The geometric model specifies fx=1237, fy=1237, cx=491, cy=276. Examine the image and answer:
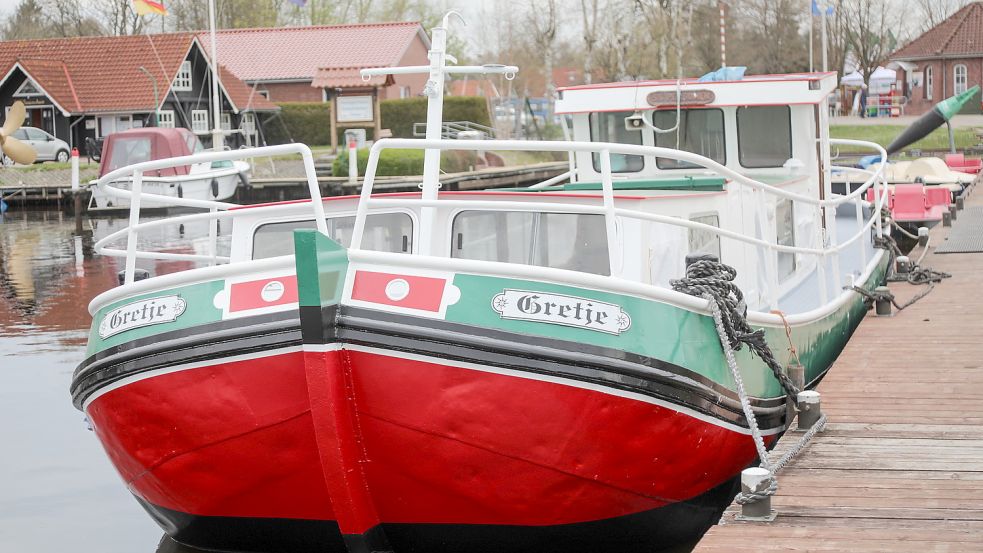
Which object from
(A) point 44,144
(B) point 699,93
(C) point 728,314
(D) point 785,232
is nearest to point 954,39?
(A) point 44,144

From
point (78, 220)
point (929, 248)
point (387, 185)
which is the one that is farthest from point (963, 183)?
point (78, 220)

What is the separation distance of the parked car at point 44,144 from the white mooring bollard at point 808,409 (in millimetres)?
40143

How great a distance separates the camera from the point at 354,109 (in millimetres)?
40688

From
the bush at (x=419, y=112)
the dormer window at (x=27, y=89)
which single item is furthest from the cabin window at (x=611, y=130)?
the dormer window at (x=27, y=89)

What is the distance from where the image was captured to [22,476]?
8602 millimetres

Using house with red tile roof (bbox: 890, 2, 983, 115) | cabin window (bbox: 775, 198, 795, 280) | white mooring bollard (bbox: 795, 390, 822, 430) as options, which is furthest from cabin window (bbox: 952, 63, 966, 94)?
white mooring bollard (bbox: 795, 390, 822, 430)

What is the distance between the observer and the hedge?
46.2 metres

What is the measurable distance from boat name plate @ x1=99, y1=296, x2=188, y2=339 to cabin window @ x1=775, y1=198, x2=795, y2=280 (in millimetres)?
4870

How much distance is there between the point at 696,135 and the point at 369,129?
34.8 metres

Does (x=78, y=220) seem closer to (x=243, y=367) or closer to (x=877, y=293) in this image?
(x=877, y=293)

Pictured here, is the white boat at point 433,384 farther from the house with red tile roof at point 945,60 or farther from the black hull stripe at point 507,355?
the house with red tile roof at point 945,60

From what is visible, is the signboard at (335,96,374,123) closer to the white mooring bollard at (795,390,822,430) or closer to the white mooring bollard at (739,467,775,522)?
Answer: the white mooring bollard at (795,390,822,430)

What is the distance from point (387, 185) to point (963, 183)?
44.3ft

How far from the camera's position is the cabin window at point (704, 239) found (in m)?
7.38
